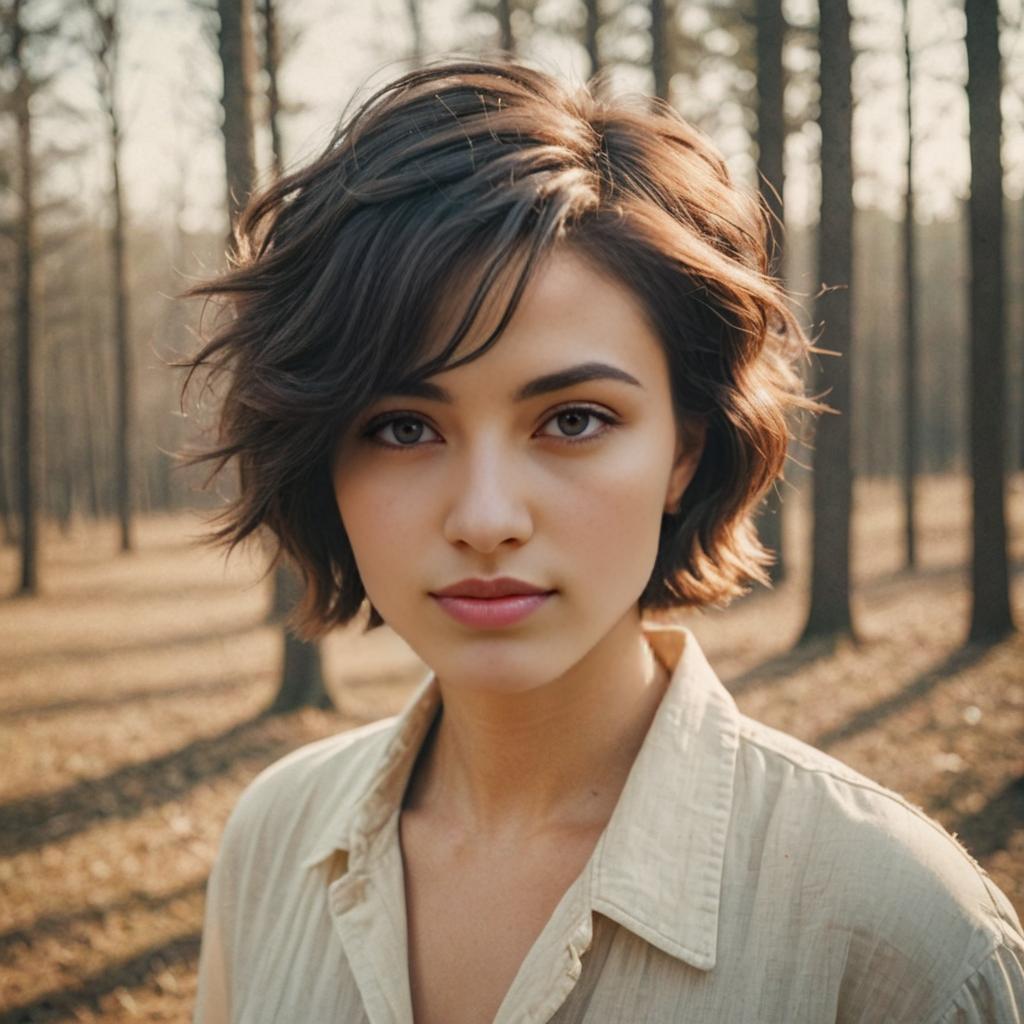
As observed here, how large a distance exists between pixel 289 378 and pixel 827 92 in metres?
5.26

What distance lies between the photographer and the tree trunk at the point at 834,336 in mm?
5594

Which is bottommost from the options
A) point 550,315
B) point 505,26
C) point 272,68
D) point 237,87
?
point 550,315

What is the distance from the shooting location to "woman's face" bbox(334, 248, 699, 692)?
4.75 ft

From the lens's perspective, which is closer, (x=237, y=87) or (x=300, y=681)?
(x=237, y=87)

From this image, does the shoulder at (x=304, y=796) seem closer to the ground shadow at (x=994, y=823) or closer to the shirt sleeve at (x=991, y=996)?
the shirt sleeve at (x=991, y=996)

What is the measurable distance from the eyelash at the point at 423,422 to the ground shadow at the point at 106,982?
12.3ft

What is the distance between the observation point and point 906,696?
7.48 m

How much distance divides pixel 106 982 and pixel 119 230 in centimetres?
1631

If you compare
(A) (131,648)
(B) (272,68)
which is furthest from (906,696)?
(B) (272,68)

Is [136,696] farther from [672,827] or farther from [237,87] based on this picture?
[672,827]

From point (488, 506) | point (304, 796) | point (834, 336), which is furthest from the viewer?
point (834, 336)

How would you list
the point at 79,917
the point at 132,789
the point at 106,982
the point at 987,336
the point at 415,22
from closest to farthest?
the point at 106,982
the point at 79,917
the point at 132,789
the point at 987,336
the point at 415,22

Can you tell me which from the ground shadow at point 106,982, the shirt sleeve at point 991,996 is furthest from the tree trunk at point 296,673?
the shirt sleeve at point 991,996

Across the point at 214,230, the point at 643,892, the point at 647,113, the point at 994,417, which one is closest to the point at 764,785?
the point at 643,892
